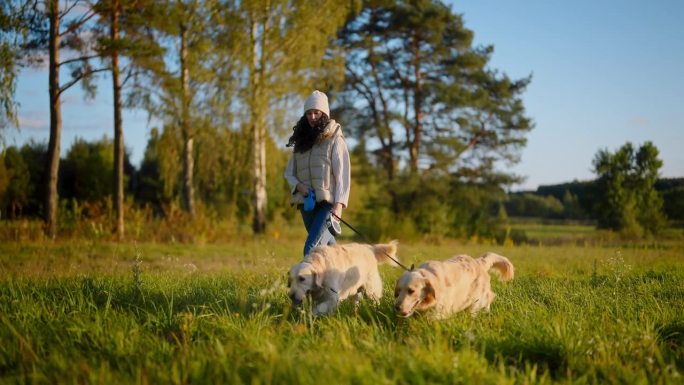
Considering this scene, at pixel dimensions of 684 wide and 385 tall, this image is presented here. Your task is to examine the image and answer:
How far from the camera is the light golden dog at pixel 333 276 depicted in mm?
4609

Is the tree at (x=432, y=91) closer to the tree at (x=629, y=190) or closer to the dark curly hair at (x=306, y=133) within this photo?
the tree at (x=629, y=190)

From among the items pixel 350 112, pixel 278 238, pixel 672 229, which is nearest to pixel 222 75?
pixel 278 238

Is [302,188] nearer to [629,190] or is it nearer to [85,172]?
[85,172]

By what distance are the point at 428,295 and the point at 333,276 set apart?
0.98 meters

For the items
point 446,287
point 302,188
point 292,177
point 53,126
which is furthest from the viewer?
point 53,126

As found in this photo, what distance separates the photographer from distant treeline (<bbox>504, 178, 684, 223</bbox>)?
28109 millimetres

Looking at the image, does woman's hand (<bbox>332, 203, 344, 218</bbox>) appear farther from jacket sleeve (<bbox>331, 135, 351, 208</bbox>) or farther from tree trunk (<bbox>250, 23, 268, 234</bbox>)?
tree trunk (<bbox>250, 23, 268, 234</bbox>)

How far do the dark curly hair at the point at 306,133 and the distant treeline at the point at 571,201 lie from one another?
79.2 feet

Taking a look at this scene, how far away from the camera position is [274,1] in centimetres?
1842

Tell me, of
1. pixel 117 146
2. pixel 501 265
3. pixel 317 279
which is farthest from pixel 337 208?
pixel 117 146

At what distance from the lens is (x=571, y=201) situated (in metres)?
42.7

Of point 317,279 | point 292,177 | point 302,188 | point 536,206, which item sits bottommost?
point 317,279

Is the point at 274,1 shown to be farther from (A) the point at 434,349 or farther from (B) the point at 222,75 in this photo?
(A) the point at 434,349

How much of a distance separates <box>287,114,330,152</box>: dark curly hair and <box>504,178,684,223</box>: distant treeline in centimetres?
2413
